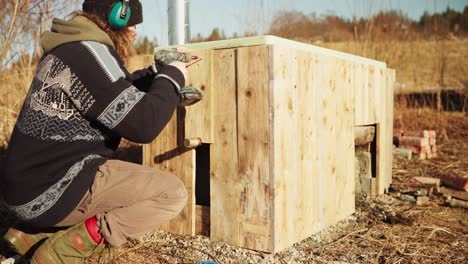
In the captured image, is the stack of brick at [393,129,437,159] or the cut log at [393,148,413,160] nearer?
the cut log at [393,148,413,160]

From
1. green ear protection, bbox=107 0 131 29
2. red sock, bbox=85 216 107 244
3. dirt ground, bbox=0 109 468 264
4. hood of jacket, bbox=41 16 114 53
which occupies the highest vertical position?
green ear protection, bbox=107 0 131 29

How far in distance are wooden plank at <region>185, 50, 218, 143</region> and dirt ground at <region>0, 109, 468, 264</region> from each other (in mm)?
674

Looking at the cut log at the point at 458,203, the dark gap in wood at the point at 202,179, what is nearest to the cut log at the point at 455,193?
the cut log at the point at 458,203

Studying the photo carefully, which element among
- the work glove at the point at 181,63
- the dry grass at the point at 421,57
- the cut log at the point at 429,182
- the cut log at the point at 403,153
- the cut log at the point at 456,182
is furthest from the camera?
the dry grass at the point at 421,57

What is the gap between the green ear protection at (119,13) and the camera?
216 cm

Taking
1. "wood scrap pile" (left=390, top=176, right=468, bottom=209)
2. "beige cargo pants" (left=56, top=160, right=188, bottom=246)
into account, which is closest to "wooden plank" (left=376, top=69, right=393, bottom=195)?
"wood scrap pile" (left=390, top=176, right=468, bottom=209)

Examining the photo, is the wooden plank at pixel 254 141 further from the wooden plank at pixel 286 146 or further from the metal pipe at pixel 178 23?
the metal pipe at pixel 178 23

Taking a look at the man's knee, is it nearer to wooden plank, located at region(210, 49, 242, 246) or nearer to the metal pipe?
wooden plank, located at region(210, 49, 242, 246)

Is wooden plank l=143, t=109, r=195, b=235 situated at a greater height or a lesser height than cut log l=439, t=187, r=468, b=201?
greater

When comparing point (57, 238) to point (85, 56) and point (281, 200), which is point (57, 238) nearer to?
point (85, 56)

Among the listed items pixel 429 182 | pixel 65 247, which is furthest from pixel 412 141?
pixel 65 247

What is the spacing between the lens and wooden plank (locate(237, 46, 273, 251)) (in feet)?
8.52

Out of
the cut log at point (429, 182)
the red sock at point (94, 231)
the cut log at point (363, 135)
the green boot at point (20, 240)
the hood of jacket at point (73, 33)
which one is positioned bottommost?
the cut log at point (429, 182)

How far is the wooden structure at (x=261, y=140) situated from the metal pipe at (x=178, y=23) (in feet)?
1.53
